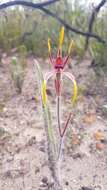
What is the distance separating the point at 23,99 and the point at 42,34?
6.55ft

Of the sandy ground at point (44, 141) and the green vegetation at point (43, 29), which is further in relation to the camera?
the green vegetation at point (43, 29)

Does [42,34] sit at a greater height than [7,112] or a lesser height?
greater

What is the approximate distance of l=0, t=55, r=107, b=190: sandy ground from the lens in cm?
302

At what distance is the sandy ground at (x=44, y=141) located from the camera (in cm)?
302

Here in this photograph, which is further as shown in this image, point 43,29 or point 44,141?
point 43,29

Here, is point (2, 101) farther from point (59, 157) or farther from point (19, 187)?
point (59, 157)

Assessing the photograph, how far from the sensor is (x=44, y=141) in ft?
11.3

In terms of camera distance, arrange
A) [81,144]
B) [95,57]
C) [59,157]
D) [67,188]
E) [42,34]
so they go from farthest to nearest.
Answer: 1. [42,34]
2. [95,57]
3. [81,144]
4. [67,188]
5. [59,157]

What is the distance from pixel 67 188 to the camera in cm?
293

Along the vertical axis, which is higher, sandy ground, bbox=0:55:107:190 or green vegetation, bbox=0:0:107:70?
green vegetation, bbox=0:0:107:70

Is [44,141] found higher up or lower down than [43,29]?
lower down

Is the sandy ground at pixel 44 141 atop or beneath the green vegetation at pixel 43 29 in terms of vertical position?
beneath

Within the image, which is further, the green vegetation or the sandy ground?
the green vegetation

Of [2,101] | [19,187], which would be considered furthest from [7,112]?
[19,187]
